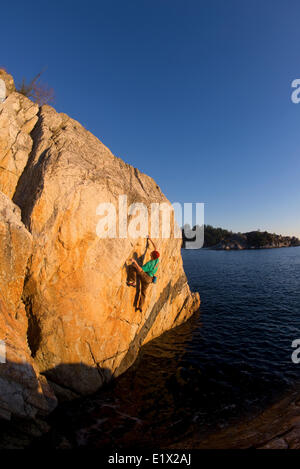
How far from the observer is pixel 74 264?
9.13m

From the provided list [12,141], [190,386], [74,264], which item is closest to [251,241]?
[190,386]

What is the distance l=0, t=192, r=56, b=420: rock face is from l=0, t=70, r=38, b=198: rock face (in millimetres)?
1864

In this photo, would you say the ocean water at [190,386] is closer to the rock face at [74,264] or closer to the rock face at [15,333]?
the rock face at [74,264]

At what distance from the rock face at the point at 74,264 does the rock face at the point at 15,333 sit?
0.46 m

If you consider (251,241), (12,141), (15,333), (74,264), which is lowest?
(15,333)

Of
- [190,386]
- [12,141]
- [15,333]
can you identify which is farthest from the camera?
[190,386]

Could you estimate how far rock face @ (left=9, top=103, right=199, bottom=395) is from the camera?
8.35 metres

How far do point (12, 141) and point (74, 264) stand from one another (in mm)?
6702

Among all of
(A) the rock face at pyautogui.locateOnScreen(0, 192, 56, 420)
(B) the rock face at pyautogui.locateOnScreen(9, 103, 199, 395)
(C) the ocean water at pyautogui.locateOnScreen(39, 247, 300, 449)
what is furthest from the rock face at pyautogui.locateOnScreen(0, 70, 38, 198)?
(C) the ocean water at pyautogui.locateOnScreen(39, 247, 300, 449)

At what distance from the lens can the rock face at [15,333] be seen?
6172mm

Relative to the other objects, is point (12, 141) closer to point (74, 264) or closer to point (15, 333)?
point (74, 264)

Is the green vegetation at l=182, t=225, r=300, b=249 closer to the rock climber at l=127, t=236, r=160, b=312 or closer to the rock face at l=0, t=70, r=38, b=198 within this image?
the rock climber at l=127, t=236, r=160, b=312

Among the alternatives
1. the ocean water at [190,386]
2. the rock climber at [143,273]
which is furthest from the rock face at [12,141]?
the ocean water at [190,386]
